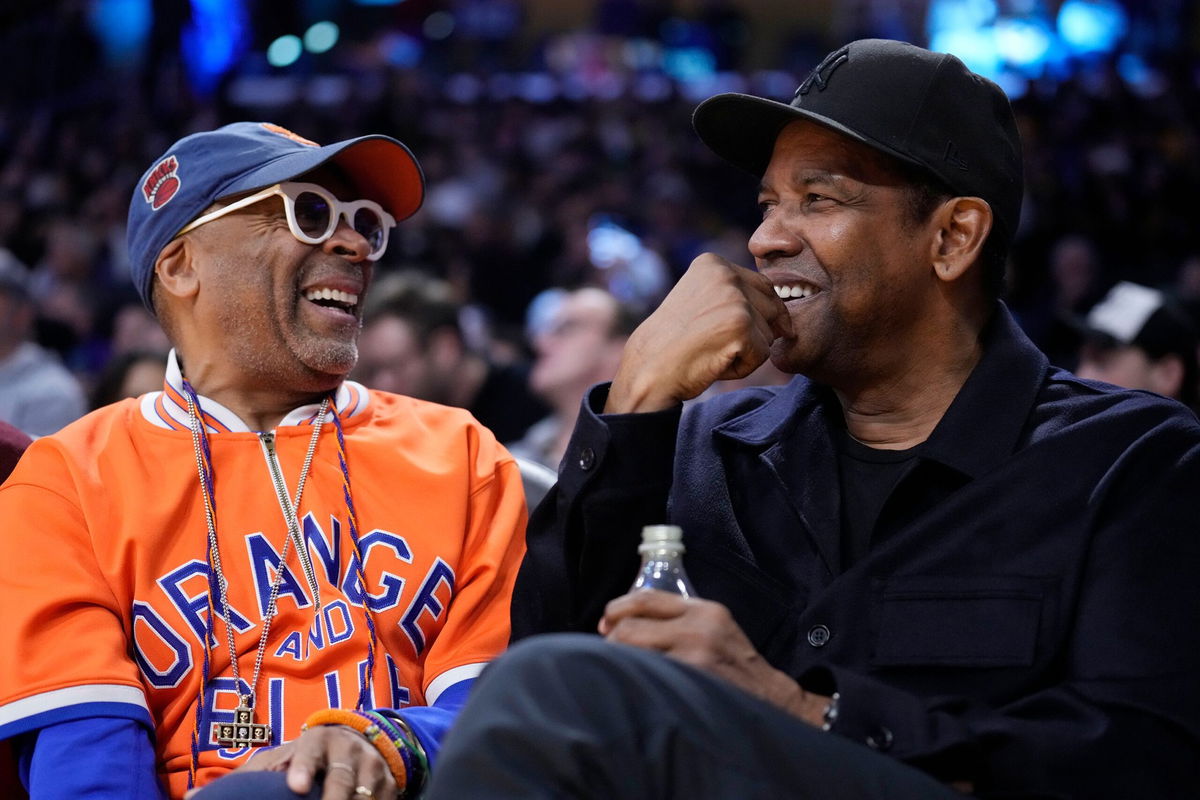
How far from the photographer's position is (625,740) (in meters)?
1.66

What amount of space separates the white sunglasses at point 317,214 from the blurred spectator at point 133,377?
2.13m

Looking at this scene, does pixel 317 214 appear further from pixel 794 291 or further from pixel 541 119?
pixel 541 119

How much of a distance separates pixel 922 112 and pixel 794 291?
0.39 m

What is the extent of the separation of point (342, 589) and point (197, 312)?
693mm

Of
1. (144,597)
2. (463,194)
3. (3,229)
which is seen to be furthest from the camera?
(463,194)

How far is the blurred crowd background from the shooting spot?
33.8ft

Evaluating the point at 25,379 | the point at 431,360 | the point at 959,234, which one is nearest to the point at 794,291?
the point at 959,234

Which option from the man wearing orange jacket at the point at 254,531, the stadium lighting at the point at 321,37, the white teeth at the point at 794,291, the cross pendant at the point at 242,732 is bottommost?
the cross pendant at the point at 242,732

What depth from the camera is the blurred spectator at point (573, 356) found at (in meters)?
5.64

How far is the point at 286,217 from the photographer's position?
2.90 metres

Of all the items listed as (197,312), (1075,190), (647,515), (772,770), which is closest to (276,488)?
(197,312)

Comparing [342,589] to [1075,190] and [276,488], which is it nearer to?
[276,488]

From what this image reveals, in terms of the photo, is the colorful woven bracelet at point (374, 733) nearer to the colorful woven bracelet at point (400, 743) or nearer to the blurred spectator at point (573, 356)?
the colorful woven bracelet at point (400, 743)

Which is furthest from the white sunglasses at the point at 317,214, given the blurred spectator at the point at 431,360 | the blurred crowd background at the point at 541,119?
the blurred crowd background at the point at 541,119
